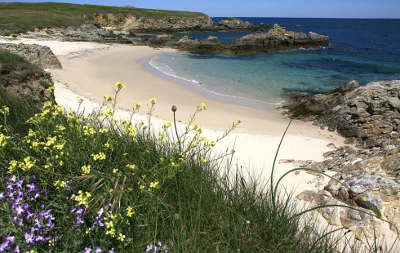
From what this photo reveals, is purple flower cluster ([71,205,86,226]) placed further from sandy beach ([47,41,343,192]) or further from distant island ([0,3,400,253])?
sandy beach ([47,41,343,192])

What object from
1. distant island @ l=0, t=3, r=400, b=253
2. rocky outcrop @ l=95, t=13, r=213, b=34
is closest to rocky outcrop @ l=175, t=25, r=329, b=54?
distant island @ l=0, t=3, r=400, b=253

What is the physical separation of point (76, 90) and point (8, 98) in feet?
32.7

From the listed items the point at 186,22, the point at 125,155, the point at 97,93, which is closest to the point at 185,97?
the point at 97,93

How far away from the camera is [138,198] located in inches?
114

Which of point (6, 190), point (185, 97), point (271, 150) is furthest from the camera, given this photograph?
point (185, 97)

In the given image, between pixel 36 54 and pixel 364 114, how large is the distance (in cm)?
1524

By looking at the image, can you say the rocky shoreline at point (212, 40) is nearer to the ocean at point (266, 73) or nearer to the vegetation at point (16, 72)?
the ocean at point (266, 73)

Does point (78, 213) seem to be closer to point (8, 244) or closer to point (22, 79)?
point (8, 244)

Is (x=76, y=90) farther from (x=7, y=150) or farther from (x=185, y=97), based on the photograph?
(x=7, y=150)

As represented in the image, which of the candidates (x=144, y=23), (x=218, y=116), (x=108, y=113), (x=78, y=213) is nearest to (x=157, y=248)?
(x=78, y=213)

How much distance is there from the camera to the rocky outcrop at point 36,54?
17.9 m

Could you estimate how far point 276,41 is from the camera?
45.6 metres

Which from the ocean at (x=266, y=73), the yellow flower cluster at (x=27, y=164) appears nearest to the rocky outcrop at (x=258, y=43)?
the ocean at (x=266, y=73)

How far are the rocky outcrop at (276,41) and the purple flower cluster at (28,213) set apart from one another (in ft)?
125
